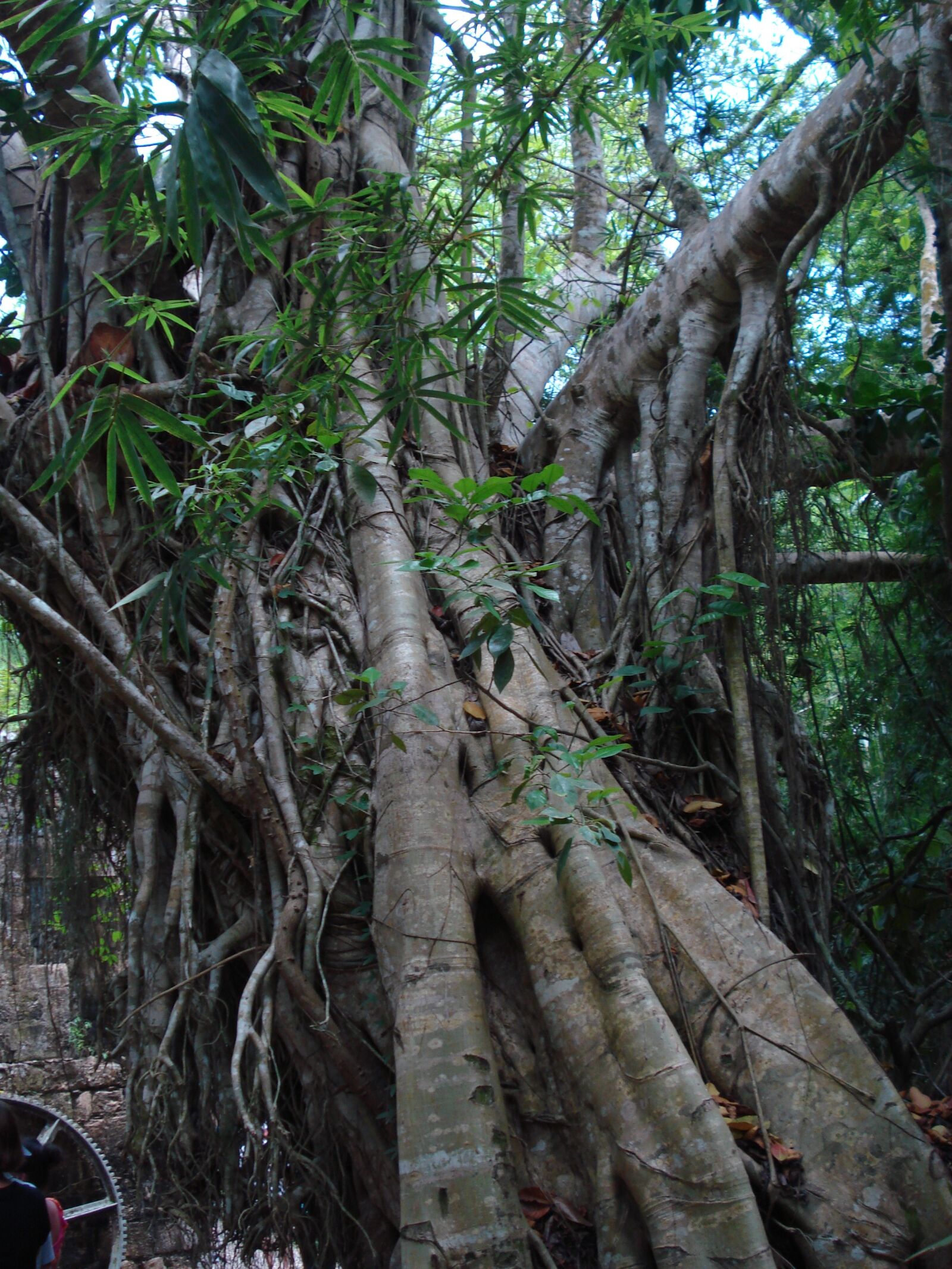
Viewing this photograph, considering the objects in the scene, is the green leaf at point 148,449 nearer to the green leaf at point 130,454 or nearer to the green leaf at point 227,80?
the green leaf at point 130,454

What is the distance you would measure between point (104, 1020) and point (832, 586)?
3391 millimetres

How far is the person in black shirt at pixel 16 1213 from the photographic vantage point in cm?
229

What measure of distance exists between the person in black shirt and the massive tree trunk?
0.32 metres

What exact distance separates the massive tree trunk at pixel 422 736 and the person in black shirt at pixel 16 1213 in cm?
32

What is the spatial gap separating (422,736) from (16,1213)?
1.51 m

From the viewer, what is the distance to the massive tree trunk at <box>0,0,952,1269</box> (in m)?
1.69

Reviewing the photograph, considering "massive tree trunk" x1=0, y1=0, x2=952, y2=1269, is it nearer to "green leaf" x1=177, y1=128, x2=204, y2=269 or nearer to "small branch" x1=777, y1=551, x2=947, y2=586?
"green leaf" x1=177, y1=128, x2=204, y2=269

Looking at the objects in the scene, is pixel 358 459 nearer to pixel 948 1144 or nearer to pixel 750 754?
pixel 750 754

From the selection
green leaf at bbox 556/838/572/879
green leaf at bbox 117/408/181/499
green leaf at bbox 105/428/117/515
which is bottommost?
green leaf at bbox 556/838/572/879

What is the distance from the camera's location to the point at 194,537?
3.00m

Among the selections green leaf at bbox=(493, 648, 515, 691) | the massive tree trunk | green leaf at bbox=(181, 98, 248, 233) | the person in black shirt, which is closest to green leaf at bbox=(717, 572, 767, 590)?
the massive tree trunk

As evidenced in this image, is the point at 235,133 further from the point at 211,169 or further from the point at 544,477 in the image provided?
the point at 544,477

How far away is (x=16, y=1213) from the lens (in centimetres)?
232

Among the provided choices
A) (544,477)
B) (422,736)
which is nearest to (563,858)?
(422,736)
